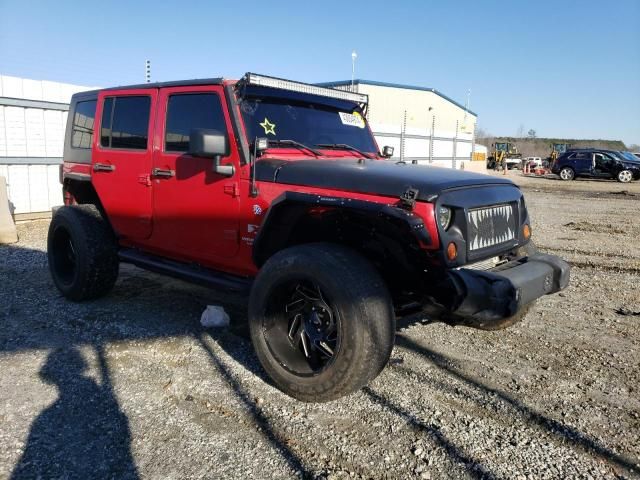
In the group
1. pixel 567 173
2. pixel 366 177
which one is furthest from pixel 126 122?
pixel 567 173

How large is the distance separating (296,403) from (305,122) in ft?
7.43

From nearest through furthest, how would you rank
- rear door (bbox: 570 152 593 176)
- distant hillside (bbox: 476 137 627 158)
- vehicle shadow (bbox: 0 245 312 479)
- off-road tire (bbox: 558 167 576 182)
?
vehicle shadow (bbox: 0 245 312 479), rear door (bbox: 570 152 593 176), off-road tire (bbox: 558 167 576 182), distant hillside (bbox: 476 137 627 158)

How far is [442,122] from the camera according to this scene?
40469mm

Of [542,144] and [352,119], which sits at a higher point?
[542,144]

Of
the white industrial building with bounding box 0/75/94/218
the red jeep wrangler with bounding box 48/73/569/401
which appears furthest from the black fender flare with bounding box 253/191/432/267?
the white industrial building with bounding box 0/75/94/218

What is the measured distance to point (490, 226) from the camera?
345cm

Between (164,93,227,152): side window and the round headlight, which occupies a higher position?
(164,93,227,152): side window

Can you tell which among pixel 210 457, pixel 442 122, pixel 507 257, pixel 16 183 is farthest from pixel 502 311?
pixel 442 122

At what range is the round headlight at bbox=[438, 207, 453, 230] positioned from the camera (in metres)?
3.08

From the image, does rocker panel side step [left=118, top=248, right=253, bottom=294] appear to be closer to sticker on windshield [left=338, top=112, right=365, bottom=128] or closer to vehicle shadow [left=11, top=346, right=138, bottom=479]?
vehicle shadow [left=11, top=346, right=138, bottom=479]

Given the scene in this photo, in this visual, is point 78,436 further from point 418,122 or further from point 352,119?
point 418,122

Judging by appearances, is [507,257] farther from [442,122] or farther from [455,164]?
[442,122]

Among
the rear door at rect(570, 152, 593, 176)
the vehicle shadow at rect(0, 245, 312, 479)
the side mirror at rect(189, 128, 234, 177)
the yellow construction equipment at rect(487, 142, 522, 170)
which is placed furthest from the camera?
the yellow construction equipment at rect(487, 142, 522, 170)

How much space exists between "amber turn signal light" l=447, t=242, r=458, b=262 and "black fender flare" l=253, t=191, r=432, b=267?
147 mm
